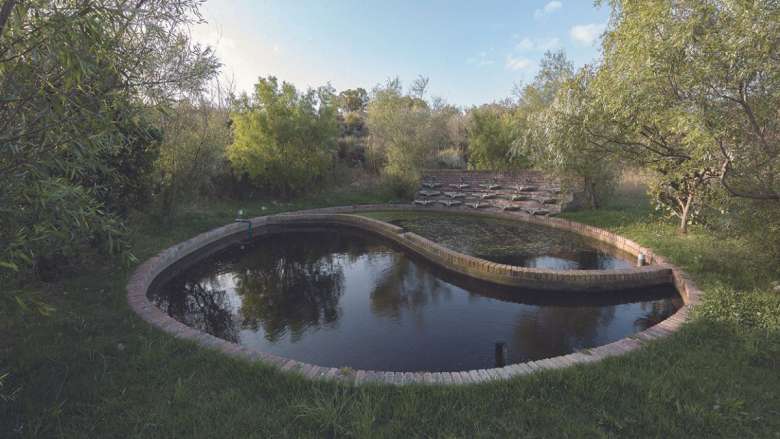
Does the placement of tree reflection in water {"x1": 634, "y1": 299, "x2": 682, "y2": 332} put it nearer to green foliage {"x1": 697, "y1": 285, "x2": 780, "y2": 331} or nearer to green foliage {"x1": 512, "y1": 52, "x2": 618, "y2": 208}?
green foliage {"x1": 697, "y1": 285, "x2": 780, "y2": 331}

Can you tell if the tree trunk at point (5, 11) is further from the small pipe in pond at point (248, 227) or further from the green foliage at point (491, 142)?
the green foliage at point (491, 142)

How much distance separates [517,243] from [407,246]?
10.4ft

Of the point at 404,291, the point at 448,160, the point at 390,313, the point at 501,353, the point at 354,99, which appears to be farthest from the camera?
the point at 354,99

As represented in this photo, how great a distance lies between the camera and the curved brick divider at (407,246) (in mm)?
3775

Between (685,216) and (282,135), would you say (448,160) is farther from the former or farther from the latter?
(685,216)

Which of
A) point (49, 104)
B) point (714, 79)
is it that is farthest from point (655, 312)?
point (49, 104)

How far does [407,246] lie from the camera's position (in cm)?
1060

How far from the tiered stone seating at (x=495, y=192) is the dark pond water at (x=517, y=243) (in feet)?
5.42

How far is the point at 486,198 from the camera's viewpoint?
632 inches

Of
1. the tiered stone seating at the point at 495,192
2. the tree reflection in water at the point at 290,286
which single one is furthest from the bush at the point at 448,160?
the tree reflection in water at the point at 290,286

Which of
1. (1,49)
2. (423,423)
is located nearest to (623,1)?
(423,423)

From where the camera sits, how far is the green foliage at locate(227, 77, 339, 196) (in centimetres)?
1603

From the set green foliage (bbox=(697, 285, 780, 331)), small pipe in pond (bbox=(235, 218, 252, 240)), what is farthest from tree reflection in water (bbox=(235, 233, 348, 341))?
green foliage (bbox=(697, 285, 780, 331))

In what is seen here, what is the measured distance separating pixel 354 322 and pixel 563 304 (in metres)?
3.78
